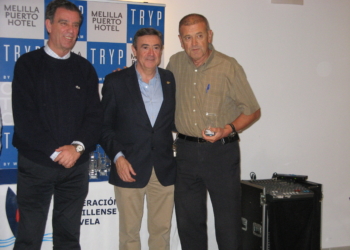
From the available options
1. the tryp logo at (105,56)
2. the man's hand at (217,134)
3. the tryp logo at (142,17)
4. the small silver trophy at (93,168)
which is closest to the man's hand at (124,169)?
the man's hand at (217,134)

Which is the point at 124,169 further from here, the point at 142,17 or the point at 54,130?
the point at 142,17

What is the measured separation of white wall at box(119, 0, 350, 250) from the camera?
348cm

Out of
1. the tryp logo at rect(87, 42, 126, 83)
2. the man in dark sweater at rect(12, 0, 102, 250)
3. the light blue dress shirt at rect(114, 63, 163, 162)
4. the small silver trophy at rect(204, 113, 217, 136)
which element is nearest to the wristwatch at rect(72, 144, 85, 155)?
the man in dark sweater at rect(12, 0, 102, 250)

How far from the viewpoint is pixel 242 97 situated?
244 cm

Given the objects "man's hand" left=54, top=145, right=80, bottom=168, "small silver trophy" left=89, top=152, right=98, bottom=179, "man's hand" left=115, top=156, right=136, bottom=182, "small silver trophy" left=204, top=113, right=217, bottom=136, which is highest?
"small silver trophy" left=204, top=113, right=217, bottom=136

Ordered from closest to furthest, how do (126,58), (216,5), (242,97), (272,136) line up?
1. (242,97)
2. (126,58)
3. (216,5)
4. (272,136)

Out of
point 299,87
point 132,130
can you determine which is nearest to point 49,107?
point 132,130

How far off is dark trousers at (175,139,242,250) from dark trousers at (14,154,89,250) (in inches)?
26.4

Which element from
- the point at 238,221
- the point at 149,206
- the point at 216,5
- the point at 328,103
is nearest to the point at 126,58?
the point at 216,5

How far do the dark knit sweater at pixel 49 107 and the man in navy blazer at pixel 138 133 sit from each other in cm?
14

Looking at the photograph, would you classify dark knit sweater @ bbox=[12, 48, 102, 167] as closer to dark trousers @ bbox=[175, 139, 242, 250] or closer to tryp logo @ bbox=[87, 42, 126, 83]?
dark trousers @ bbox=[175, 139, 242, 250]

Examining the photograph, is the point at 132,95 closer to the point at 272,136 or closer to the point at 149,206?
the point at 149,206

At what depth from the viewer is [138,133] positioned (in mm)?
2283

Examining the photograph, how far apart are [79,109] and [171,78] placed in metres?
0.67
